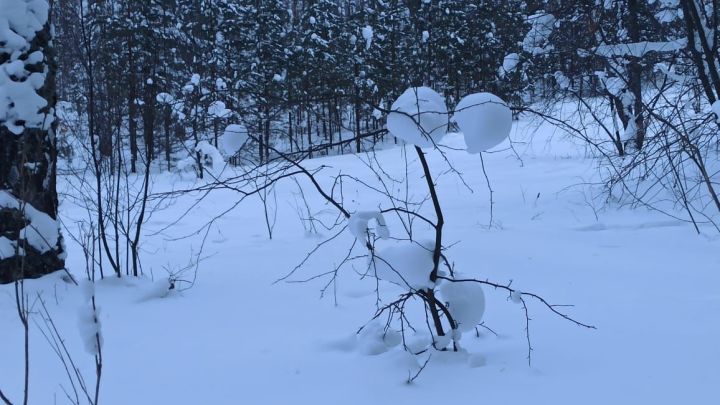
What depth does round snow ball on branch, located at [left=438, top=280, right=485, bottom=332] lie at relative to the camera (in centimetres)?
191

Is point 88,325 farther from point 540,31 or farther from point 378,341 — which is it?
point 540,31

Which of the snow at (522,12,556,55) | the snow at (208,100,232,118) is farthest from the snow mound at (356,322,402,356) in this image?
the snow at (522,12,556,55)

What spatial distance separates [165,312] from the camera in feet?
9.53

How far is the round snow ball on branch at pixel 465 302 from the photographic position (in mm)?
1912

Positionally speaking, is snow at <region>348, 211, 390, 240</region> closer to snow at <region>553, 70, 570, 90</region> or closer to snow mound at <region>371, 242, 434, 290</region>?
snow mound at <region>371, 242, 434, 290</region>

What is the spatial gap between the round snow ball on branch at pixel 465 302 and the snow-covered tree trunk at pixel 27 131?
2777mm

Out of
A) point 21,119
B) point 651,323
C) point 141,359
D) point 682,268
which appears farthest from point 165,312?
point 682,268

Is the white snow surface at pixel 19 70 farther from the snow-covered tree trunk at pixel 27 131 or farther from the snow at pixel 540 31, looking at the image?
the snow at pixel 540 31

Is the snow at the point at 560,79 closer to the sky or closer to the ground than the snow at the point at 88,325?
closer to the sky

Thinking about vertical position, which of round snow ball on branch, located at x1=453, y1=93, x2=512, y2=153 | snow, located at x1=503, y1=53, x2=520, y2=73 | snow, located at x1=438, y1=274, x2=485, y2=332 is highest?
snow, located at x1=503, y1=53, x2=520, y2=73

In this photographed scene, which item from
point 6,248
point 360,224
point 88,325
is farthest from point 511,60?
point 88,325

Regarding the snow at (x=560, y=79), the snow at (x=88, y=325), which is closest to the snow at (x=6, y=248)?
the snow at (x=88, y=325)

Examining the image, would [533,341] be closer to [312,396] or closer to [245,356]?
[312,396]

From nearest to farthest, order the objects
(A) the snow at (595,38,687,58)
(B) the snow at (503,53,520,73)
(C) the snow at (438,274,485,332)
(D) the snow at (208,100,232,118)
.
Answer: (C) the snow at (438,274,485,332), (D) the snow at (208,100,232,118), (A) the snow at (595,38,687,58), (B) the snow at (503,53,520,73)
